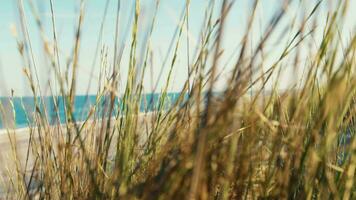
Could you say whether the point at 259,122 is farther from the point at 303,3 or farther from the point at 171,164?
the point at 303,3

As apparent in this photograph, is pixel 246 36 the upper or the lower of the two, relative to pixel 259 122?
upper

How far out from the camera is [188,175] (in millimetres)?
592

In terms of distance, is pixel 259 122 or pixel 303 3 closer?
pixel 259 122

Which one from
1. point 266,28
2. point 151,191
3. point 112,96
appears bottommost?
point 151,191

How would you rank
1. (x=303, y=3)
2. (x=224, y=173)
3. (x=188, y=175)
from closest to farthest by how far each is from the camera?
(x=188, y=175) → (x=224, y=173) → (x=303, y=3)

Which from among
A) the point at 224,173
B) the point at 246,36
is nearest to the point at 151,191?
the point at 224,173

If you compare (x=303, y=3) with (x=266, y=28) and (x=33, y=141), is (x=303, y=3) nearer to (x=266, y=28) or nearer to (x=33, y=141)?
(x=266, y=28)

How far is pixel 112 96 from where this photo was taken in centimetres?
78

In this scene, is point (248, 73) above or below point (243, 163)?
above

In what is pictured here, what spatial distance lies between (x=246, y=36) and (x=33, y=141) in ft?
2.24

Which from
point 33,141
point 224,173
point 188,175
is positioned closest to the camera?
point 188,175

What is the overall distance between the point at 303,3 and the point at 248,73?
314 mm

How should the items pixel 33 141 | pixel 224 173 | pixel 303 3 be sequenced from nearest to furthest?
pixel 224 173
pixel 303 3
pixel 33 141

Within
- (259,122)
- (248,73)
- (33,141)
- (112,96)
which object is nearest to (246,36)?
(248,73)
